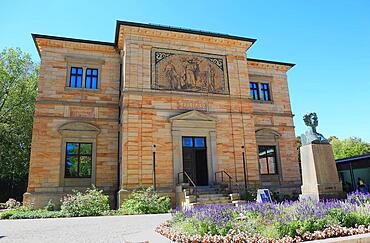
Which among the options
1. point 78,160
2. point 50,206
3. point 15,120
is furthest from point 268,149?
point 15,120

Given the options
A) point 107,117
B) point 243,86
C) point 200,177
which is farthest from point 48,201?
point 243,86

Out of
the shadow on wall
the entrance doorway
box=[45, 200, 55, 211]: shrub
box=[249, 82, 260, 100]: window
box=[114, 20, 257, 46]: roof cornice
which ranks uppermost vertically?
box=[114, 20, 257, 46]: roof cornice

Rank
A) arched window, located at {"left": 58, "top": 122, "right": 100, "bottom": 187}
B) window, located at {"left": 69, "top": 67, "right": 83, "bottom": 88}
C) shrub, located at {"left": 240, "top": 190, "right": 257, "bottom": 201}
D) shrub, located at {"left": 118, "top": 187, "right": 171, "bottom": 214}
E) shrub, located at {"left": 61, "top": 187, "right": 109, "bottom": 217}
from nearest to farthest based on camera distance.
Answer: shrub, located at {"left": 61, "top": 187, "right": 109, "bottom": 217} → shrub, located at {"left": 118, "top": 187, "right": 171, "bottom": 214} → shrub, located at {"left": 240, "top": 190, "right": 257, "bottom": 201} → arched window, located at {"left": 58, "top": 122, "right": 100, "bottom": 187} → window, located at {"left": 69, "top": 67, "right": 83, "bottom": 88}

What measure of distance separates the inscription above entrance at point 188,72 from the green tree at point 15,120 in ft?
52.8

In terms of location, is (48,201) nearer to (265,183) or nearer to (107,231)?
(107,231)

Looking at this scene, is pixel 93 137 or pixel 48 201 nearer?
pixel 48 201

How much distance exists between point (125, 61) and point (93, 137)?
5.45 metres

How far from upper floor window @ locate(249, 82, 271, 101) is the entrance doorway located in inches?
290

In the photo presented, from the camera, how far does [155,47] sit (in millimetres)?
19312

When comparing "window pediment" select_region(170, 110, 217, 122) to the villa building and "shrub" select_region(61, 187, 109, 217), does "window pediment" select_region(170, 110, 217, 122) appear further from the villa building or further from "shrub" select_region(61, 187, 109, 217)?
"shrub" select_region(61, 187, 109, 217)

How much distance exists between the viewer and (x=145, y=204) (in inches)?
584

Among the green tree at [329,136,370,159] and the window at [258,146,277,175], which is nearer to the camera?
the window at [258,146,277,175]

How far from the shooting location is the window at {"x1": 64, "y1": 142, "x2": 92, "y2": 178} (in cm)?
1827

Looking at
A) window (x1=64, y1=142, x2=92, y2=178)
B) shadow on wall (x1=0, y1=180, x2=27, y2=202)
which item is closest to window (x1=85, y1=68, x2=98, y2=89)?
window (x1=64, y1=142, x2=92, y2=178)
